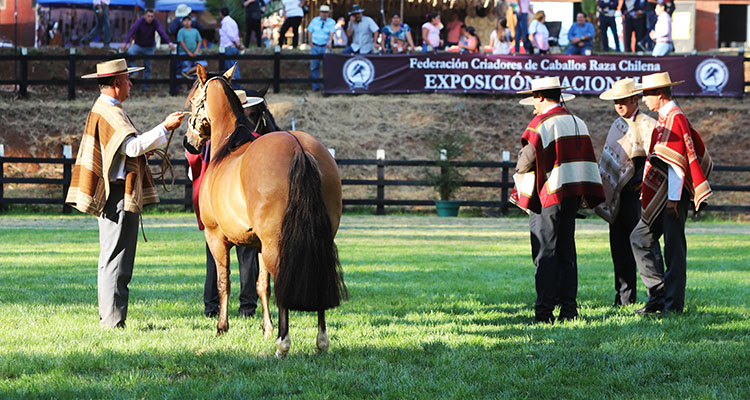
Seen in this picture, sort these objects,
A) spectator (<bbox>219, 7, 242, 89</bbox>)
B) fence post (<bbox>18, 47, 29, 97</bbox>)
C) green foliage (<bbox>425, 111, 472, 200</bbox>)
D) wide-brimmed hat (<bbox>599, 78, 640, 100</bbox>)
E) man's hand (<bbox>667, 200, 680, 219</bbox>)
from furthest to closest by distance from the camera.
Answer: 1. fence post (<bbox>18, 47, 29, 97</bbox>)
2. spectator (<bbox>219, 7, 242, 89</bbox>)
3. green foliage (<bbox>425, 111, 472, 200</bbox>)
4. wide-brimmed hat (<bbox>599, 78, 640, 100</bbox>)
5. man's hand (<bbox>667, 200, 680, 219</bbox>)

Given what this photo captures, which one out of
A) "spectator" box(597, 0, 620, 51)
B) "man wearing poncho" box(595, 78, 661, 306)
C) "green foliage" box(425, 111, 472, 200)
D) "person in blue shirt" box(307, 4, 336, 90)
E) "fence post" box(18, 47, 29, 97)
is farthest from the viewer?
"spectator" box(597, 0, 620, 51)

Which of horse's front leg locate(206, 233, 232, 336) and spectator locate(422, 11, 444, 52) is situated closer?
horse's front leg locate(206, 233, 232, 336)

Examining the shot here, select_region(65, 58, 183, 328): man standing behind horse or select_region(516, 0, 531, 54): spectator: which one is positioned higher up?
select_region(516, 0, 531, 54): spectator

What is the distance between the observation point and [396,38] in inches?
1102

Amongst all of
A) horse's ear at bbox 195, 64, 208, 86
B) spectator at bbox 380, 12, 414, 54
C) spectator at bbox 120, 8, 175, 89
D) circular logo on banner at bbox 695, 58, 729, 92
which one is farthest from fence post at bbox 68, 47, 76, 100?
horse's ear at bbox 195, 64, 208, 86

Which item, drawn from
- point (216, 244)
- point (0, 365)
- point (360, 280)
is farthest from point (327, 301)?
point (360, 280)

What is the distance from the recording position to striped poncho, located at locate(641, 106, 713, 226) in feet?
27.9

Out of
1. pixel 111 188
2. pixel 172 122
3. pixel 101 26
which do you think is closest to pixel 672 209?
pixel 172 122

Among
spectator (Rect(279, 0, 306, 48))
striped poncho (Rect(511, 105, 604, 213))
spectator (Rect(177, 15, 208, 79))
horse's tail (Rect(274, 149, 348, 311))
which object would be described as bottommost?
horse's tail (Rect(274, 149, 348, 311))

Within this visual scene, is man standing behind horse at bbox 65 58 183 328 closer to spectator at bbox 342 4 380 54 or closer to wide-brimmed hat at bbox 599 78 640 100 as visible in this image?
wide-brimmed hat at bbox 599 78 640 100

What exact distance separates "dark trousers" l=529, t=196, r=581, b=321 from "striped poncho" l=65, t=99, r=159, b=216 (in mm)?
3575

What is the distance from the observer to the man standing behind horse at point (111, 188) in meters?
8.04

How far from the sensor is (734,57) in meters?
27.1

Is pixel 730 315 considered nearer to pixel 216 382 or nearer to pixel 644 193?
pixel 644 193
